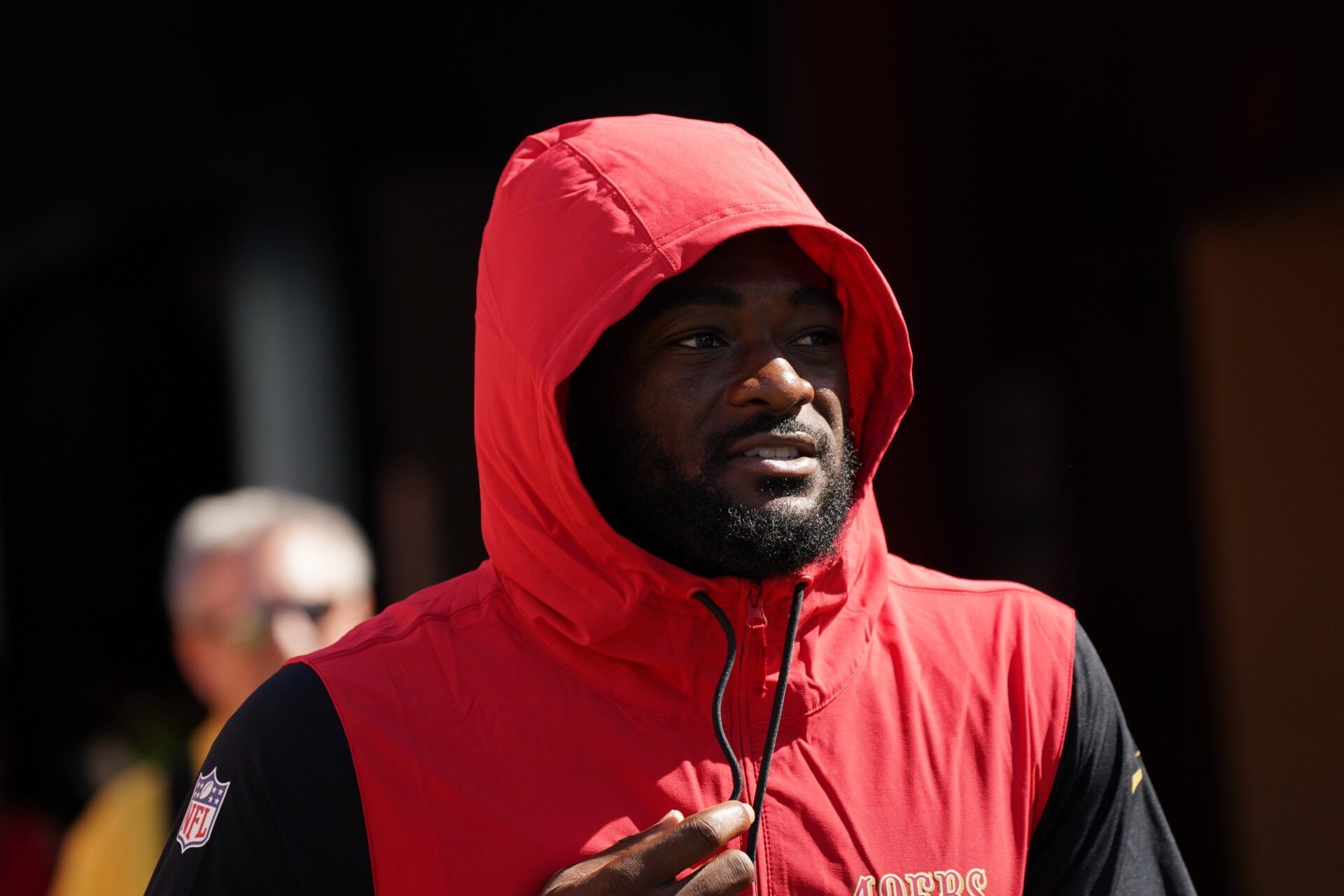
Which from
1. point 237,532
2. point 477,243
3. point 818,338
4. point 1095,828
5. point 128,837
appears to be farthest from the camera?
point 477,243

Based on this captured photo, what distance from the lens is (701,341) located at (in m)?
1.95

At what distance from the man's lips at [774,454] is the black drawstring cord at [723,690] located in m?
0.17

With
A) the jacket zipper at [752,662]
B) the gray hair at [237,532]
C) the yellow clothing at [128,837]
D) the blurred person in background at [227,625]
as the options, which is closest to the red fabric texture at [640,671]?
the jacket zipper at [752,662]

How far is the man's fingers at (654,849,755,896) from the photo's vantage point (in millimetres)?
1638

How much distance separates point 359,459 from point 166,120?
1.67m

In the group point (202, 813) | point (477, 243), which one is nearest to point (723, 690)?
point (202, 813)

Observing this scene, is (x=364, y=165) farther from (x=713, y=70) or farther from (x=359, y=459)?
(x=713, y=70)

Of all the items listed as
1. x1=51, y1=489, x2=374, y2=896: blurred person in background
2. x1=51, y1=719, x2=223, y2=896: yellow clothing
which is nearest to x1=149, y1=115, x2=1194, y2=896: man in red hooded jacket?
x1=51, y1=489, x2=374, y2=896: blurred person in background

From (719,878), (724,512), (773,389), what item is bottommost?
(719,878)

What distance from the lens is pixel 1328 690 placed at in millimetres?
4660

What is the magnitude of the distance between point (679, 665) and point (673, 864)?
A: 0.92ft

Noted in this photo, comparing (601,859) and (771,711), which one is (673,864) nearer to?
(601,859)

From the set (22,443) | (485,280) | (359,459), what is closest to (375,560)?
(359,459)

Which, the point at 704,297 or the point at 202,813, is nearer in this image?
the point at 202,813
